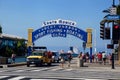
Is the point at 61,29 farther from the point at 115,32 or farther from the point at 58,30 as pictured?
the point at 115,32

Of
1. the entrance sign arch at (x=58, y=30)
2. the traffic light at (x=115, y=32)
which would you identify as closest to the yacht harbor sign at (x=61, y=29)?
the entrance sign arch at (x=58, y=30)

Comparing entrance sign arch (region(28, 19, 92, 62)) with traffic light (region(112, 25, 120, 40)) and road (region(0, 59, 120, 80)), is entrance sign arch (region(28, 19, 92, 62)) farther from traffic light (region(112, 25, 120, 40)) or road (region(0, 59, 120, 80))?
road (region(0, 59, 120, 80))

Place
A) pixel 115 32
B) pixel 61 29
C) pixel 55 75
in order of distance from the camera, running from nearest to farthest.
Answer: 1. pixel 55 75
2. pixel 115 32
3. pixel 61 29

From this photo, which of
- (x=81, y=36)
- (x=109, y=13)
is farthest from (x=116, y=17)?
(x=81, y=36)

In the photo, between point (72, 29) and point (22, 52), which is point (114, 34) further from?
point (22, 52)

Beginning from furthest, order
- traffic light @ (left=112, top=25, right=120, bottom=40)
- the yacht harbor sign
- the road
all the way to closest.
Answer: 1. the yacht harbor sign
2. traffic light @ (left=112, top=25, right=120, bottom=40)
3. the road

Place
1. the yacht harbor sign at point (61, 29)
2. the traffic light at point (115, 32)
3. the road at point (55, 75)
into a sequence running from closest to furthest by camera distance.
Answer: the road at point (55, 75), the traffic light at point (115, 32), the yacht harbor sign at point (61, 29)

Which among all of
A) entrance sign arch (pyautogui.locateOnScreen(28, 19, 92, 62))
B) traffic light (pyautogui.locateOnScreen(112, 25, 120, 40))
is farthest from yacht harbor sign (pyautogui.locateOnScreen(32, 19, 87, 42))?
traffic light (pyautogui.locateOnScreen(112, 25, 120, 40))

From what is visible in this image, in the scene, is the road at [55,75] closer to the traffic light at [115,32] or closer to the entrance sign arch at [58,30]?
the traffic light at [115,32]

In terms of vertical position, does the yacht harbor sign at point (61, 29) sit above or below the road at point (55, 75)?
above

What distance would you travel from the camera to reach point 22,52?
8138 cm

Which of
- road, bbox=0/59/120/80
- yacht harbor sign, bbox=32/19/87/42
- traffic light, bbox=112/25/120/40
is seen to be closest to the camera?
road, bbox=0/59/120/80

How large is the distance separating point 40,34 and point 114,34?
2810 centimetres

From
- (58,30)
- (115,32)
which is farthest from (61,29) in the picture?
(115,32)
